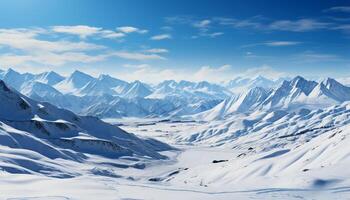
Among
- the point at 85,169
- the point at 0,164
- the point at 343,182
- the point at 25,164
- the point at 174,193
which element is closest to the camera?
the point at 174,193

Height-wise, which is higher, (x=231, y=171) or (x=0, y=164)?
(x=231, y=171)

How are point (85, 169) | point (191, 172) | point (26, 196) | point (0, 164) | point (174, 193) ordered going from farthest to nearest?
point (191, 172) < point (85, 169) < point (0, 164) < point (174, 193) < point (26, 196)

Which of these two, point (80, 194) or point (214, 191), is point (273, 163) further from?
point (80, 194)

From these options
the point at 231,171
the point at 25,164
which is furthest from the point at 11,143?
the point at 231,171

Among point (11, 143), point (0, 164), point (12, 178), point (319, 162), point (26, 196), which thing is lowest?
point (26, 196)

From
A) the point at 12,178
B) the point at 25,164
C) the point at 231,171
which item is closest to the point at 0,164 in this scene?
the point at 25,164

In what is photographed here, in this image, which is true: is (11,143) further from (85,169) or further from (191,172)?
(191,172)

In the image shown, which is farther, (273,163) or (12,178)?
(273,163)

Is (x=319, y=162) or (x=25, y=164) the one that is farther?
(x=25, y=164)

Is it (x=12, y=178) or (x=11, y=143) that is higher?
(x=11, y=143)
